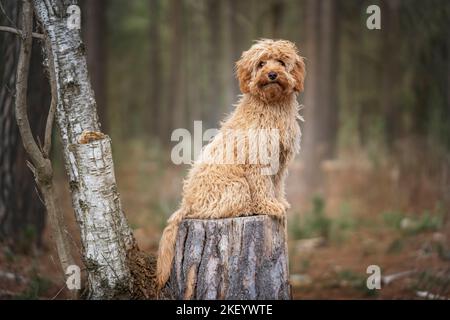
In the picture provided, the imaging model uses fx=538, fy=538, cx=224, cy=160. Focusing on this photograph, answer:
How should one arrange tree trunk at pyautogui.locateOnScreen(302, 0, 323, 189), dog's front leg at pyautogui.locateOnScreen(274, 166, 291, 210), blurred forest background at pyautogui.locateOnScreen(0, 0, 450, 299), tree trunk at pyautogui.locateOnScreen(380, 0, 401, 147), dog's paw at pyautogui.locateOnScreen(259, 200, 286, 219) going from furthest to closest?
1. tree trunk at pyautogui.locateOnScreen(380, 0, 401, 147)
2. tree trunk at pyautogui.locateOnScreen(302, 0, 323, 189)
3. blurred forest background at pyautogui.locateOnScreen(0, 0, 450, 299)
4. dog's front leg at pyautogui.locateOnScreen(274, 166, 291, 210)
5. dog's paw at pyautogui.locateOnScreen(259, 200, 286, 219)

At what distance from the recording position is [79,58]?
184 inches

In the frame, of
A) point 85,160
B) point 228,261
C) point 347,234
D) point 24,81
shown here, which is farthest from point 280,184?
point 347,234

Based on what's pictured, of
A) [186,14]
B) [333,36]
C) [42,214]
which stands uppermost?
[186,14]

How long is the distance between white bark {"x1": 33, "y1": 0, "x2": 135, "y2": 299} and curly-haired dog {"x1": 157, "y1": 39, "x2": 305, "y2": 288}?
45cm

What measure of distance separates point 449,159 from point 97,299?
765 cm

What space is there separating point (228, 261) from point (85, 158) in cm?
150

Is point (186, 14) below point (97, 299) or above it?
above

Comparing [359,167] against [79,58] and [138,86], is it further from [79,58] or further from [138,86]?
Answer: [138,86]

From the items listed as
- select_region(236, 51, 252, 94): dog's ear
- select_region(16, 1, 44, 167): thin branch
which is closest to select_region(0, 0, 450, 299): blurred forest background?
select_region(16, 1, 44, 167): thin branch

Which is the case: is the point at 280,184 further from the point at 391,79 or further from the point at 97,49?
the point at 391,79

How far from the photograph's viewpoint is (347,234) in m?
10.4

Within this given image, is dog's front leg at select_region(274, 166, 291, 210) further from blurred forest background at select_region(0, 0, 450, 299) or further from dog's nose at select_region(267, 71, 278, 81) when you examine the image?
blurred forest background at select_region(0, 0, 450, 299)

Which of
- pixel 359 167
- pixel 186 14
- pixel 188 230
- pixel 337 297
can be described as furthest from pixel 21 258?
pixel 186 14

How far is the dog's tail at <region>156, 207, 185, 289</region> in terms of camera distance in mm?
4734
